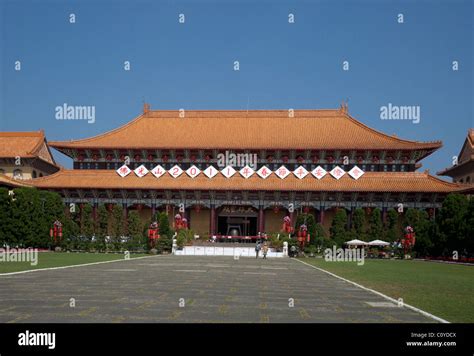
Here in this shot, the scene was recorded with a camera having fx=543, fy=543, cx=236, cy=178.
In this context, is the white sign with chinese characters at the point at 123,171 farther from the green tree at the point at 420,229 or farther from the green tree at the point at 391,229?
the green tree at the point at 420,229

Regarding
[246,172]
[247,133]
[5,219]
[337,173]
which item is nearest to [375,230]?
[337,173]

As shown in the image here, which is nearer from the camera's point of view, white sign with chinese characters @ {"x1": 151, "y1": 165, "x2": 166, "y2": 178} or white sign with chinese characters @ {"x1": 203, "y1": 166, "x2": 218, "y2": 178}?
white sign with chinese characters @ {"x1": 203, "y1": 166, "x2": 218, "y2": 178}

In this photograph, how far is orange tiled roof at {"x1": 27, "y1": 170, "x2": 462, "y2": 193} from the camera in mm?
51344

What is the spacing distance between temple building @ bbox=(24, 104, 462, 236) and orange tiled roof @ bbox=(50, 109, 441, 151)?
0.11 meters

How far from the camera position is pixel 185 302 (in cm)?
1110

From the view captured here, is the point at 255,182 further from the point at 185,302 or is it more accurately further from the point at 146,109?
the point at 185,302

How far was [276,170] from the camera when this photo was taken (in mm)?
54750

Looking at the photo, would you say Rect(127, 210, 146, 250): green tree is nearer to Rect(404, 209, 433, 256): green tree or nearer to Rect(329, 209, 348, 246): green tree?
Rect(329, 209, 348, 246): green tree

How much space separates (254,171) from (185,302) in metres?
44.2

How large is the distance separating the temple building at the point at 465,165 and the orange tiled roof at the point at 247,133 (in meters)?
5.69

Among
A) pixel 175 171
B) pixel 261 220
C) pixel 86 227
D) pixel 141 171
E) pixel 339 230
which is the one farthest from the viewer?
pixel 141 171

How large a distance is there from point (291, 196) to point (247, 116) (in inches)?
453

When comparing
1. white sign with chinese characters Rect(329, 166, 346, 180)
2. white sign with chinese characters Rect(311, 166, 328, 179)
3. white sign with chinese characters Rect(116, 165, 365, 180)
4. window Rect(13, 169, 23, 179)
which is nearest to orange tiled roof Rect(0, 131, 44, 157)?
window Rect(13, 169, 23, 179)
